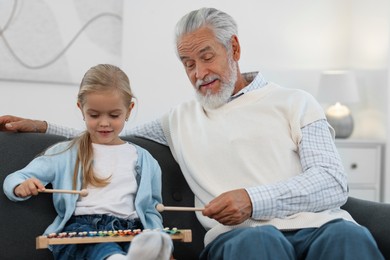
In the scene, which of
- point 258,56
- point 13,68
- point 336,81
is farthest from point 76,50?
point 336,81

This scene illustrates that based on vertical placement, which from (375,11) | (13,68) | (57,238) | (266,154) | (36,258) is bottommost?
(36,258)

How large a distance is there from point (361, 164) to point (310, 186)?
236 centimetres

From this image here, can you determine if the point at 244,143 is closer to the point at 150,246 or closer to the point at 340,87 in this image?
the point at 150,246

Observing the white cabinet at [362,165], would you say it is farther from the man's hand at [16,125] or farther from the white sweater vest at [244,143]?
the man's hand at [16,125]

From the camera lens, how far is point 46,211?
6.64 feet

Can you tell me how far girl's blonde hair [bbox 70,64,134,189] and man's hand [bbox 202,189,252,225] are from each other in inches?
12.7

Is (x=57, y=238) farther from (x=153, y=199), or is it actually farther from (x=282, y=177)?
(x=282, y=177)

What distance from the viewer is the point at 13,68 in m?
3.62

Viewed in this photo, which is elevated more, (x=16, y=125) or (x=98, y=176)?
(x=16, y=125)

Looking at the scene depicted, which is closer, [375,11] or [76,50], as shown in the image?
[76,50]

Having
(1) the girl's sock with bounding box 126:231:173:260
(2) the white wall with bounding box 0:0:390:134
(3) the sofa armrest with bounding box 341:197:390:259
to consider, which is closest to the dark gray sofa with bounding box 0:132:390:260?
(3) the sofa armrest with bounding box 341:197:390:259

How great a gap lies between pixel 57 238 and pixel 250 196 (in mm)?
515

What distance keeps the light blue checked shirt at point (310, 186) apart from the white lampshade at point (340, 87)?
2.17 metres

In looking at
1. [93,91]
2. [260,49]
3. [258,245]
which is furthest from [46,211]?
[260,49]
